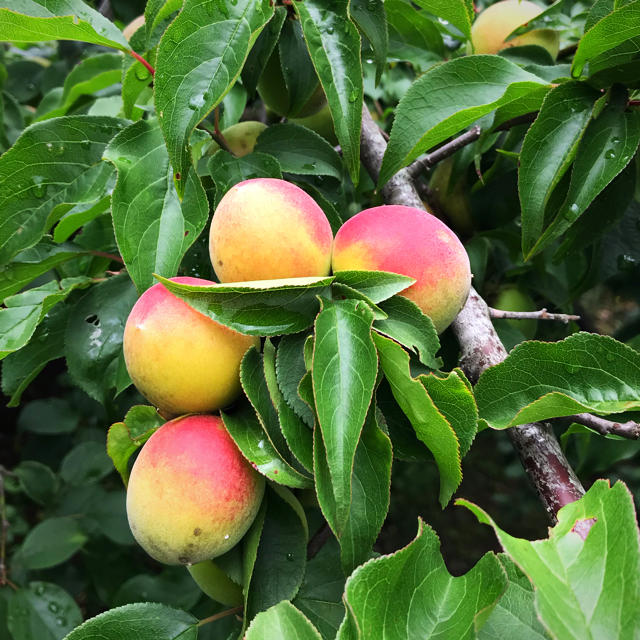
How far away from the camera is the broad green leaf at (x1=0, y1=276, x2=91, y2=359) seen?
0.89m

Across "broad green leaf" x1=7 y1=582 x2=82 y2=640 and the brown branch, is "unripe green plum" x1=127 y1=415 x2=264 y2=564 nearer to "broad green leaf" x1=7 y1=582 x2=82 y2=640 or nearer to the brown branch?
the brown branch

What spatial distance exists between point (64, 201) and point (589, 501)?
2.46 ft

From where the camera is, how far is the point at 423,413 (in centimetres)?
65

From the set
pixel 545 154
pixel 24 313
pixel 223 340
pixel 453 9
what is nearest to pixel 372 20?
pixel 453 9

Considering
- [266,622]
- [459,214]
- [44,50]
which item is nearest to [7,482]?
[44,50]

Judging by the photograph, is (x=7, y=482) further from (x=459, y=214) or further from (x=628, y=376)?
(x=628, y=376)

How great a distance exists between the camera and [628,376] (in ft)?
2.45

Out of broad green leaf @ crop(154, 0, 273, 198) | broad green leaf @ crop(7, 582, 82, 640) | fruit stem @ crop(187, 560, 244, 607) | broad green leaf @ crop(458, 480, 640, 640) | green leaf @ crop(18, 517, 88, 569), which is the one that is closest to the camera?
broad green leaf @ crop(458, 480, 640, 640)

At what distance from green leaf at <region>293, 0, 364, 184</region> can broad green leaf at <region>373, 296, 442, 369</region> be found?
177 mm

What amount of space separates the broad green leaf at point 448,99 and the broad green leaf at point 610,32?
67 mm

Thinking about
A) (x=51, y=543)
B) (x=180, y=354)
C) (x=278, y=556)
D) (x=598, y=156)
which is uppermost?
(x=598, y=156)

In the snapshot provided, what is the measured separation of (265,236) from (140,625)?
18.5 inches

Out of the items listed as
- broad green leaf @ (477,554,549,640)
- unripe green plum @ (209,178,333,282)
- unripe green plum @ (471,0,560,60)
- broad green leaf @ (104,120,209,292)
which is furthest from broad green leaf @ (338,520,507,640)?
unripe green plum @ (471,0,560,60)

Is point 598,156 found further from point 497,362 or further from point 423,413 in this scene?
point 423,413
